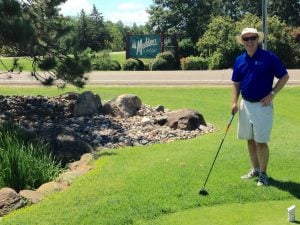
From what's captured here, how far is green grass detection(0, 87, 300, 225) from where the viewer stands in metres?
5.84

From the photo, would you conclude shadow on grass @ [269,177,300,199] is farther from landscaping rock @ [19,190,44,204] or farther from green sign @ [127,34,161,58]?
green sign @ [127,34,161,58]

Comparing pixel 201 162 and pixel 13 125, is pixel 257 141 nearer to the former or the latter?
pixel 201 162

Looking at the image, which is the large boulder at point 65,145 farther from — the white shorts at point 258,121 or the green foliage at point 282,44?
the green foliage at point 282,44

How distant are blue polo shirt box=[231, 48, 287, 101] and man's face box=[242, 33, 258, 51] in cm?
11

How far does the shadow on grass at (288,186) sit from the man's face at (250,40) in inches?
67.2

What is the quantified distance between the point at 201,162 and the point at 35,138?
2.91 meters

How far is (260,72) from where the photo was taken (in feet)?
22.1

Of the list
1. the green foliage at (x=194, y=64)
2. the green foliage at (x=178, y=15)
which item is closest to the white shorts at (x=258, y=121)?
the green foliage at (x=194, y=64)

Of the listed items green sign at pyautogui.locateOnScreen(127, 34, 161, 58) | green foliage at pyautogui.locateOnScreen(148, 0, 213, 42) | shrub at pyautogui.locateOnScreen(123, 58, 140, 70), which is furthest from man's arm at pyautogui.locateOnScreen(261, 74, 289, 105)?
green foliage at pyautogui.locateOnScreen(148, 0, 213, 42)

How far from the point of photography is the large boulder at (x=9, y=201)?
20.5 feet

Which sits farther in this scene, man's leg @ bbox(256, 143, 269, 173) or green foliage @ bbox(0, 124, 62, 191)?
green foliage @ bbox(0, 124, 62, 191)

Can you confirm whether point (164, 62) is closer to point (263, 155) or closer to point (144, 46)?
point (144, 46)

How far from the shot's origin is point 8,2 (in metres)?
9.41

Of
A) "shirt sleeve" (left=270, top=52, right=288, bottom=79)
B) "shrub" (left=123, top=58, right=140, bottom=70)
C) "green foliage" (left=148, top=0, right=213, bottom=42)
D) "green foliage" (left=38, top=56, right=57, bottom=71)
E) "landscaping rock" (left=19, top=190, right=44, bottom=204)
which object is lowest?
"landscaping rock" (left=19, top=190, right=44, bottom=204)
